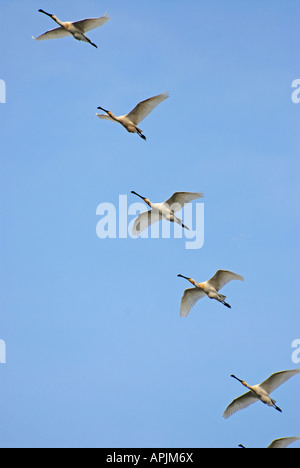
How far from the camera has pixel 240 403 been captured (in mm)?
36500

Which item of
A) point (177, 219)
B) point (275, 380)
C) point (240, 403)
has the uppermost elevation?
point (177, 219)

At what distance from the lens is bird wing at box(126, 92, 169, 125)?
34.7 metres

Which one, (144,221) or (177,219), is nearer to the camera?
(177,219)

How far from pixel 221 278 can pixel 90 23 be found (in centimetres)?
992

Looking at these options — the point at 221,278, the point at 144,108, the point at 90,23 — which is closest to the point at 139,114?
the point at 144,108

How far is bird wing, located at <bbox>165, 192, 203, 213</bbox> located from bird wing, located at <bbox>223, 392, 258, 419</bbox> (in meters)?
7.01

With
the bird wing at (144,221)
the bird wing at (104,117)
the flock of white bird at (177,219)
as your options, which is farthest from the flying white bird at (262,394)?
the bird wing at (104,117)

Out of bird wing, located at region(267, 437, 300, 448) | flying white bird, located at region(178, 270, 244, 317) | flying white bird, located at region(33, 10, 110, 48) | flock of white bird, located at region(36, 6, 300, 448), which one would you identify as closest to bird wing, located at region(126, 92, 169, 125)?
flock of white bird, located at region(36, 6, 300, 448)

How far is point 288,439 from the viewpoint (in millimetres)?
34250

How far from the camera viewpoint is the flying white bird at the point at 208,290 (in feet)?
118

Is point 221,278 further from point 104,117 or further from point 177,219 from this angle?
point 104,117
